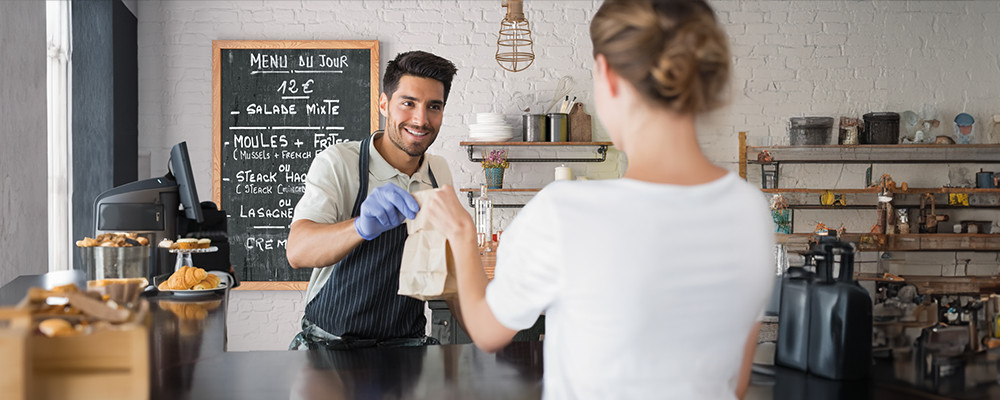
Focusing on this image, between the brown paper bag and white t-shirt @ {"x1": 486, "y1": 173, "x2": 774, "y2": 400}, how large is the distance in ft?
2.34

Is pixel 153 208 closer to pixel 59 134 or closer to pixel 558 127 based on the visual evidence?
pixel 59 134

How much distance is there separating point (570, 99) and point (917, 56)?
2254 mm

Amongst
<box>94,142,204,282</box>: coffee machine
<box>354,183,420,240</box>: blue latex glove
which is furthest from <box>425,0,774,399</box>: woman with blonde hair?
<box>94,142,204,282</box>: coffee machine

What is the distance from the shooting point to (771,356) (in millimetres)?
1728

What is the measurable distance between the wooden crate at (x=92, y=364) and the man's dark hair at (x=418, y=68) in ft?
4.47

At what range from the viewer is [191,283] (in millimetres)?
2381

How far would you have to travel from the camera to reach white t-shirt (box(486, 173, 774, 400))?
2.85ft

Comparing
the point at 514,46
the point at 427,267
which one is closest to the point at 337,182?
the point at 427,267

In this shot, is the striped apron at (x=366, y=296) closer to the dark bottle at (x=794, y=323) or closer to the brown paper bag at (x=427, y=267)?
the brown paper bag at (x=427, y=267)

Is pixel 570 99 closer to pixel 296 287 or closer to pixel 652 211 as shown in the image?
pixel 296 287

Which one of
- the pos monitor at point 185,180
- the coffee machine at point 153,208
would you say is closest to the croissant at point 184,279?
the coffee machine at point 153,208

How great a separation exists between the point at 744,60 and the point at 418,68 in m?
3.14

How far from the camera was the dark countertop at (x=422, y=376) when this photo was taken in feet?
4.77

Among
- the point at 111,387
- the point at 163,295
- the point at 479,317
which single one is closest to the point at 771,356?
the point at 479,317
